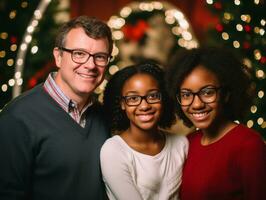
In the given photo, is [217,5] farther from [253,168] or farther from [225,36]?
[253,168]

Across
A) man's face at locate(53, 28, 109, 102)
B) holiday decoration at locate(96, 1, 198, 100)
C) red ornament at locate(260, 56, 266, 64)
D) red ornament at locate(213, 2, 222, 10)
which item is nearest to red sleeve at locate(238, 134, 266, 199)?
man's face at locate(53, 28, 109, 102)

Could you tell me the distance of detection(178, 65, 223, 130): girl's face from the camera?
83.8 inches

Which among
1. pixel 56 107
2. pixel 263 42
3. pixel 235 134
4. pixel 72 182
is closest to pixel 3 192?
pixel 72 182

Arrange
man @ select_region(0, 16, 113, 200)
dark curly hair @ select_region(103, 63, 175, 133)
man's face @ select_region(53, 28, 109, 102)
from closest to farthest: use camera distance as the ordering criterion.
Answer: man @ select_region(0, 16, 113, 200)
man's face @ select_region(53, 28, 109, 102)
dark curly hair @ select_region(103, 63, 175, 133)

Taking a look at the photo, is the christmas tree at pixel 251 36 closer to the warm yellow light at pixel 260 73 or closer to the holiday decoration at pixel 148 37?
the warm yellow light at pixel 260 73

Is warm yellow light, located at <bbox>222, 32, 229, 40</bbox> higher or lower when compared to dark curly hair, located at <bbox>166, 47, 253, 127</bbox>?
higher

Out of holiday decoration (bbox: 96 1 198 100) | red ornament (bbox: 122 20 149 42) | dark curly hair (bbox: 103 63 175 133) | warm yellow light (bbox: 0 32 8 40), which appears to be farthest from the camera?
red ornament (bbox: 122 20 149 42)

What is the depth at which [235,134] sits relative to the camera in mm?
2043

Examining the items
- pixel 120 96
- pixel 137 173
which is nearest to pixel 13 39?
pixel 120 96

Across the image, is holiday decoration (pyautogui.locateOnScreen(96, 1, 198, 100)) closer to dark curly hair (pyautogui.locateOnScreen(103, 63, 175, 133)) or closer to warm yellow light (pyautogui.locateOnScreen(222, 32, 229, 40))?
warm yellow light (pyautogui.locateOnScreen(222, 32, 229, 40))

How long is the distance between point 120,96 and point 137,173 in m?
0.47

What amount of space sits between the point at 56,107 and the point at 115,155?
1.30 feet

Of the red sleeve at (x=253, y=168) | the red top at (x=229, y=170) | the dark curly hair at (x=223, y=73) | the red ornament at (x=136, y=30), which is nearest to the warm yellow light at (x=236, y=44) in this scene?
the dark curly hair at (x=223, y=73)

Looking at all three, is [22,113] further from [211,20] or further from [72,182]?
[211,20]
